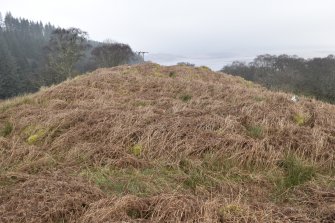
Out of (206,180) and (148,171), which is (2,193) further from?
(206,180)

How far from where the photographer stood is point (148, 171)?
12.8 feet

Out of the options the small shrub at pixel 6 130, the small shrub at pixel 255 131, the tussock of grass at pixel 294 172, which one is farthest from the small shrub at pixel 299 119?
the small shrub at pixel 6 130

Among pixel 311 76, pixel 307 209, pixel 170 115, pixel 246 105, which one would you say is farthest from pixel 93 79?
pixel 311 76

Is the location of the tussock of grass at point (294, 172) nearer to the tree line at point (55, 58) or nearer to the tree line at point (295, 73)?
the tree line at point (295, 73)

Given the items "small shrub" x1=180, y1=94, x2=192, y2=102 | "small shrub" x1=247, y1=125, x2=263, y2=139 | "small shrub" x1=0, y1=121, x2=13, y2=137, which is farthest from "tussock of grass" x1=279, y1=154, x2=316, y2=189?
"small shrub" x1=0, y1=121, x2=13, y2=137

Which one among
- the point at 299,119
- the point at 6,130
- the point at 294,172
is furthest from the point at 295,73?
the point at 6,130

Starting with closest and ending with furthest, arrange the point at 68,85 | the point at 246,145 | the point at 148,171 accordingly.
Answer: the point at 148,171, the point at 246,145, the point at 68,85

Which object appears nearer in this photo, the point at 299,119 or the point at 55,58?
the point at 299,119

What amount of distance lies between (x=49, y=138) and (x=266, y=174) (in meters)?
3.27

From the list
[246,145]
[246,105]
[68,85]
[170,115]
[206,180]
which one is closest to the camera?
[206,180]

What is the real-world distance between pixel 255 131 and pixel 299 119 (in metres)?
1.14

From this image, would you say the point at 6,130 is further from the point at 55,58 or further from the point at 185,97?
the point at 55,58

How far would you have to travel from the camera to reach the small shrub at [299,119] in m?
5.35

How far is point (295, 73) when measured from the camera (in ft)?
107
